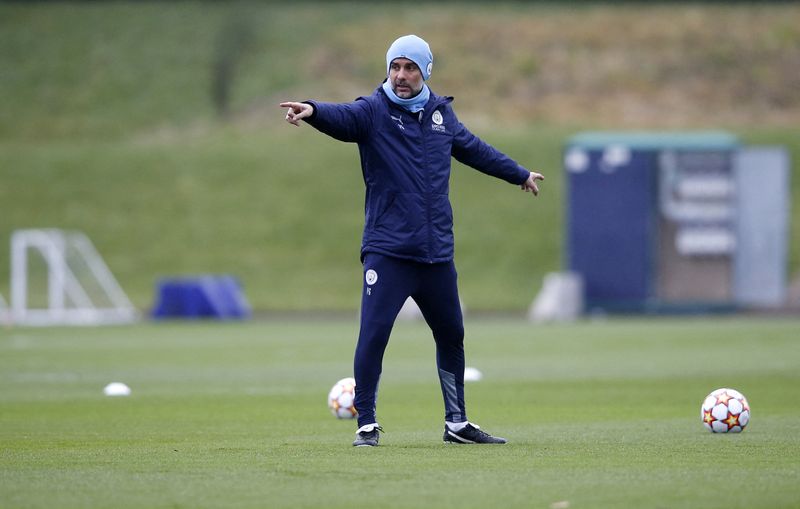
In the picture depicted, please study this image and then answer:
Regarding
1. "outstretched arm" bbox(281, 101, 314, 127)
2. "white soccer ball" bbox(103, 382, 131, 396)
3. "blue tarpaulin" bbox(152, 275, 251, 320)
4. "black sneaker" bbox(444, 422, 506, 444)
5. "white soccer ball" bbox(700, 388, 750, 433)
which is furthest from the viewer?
"blue tarpaulin" bbox(152, 275, 251, 320)

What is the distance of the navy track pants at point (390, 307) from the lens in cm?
1011

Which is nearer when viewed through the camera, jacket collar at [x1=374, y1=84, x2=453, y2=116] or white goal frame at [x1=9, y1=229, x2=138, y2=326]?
jacket collar at [x1=374, y1=84, x2=453, y2=116]

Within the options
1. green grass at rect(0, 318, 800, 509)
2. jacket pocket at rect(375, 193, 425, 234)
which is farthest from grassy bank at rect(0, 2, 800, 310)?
jacket pocket at rect(375, 193, 425, 234)

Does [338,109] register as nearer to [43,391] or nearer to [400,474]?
[400,474]

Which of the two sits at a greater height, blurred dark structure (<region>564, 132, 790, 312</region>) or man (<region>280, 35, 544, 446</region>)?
blurred dark structure (<region>564, 132, 790, 312</region>)

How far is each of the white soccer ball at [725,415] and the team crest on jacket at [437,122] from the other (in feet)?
9.62

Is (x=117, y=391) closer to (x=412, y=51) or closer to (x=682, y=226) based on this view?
(x=412, y=51)

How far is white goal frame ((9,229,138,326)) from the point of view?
3756 centimetres

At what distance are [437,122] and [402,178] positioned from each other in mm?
491

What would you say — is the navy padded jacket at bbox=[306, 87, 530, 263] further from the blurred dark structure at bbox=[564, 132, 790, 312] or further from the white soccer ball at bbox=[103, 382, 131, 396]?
the blurred dark structure at bbox=[564, 132, 790, 312]

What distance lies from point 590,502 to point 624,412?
20.1 feet

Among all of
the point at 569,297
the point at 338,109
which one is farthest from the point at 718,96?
the point at 338,109

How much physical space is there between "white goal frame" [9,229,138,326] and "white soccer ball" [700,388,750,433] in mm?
26872

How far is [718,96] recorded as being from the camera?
62125 millimetres
